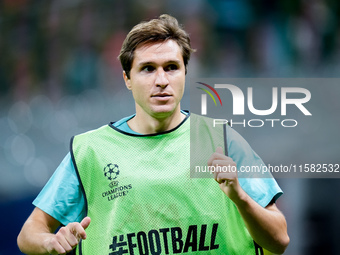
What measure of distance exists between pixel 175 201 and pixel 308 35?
4895mm

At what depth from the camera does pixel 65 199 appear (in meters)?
3.37

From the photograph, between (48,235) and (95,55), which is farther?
(95,55)

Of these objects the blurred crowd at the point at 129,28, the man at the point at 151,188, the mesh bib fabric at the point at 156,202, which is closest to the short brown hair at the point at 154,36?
the man at the point at 151,188

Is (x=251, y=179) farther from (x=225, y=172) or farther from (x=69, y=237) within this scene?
(x=69, y=237)

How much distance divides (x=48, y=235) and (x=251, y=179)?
1.16 metres

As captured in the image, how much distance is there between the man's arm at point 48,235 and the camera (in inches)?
109

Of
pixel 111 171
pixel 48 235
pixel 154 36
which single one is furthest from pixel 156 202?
pixel 154 36

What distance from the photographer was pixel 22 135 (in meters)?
6.91

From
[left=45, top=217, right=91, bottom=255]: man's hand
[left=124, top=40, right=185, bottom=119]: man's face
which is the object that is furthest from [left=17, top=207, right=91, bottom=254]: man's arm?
[left=124, top=40, right=185, bottom=119]: man's face

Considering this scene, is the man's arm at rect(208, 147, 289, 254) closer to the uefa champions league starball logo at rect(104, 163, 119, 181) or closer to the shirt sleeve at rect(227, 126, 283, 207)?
the shirt sleeve at rect(227, 126, 283, 207)

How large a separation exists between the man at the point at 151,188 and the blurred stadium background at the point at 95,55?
10.2 ft

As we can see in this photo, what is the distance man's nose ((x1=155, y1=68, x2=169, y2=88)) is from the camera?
3.31m

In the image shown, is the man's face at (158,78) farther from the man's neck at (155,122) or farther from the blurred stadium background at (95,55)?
the blurred stadium background at (95,55)

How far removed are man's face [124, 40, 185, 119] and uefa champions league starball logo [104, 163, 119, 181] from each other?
374 mm
